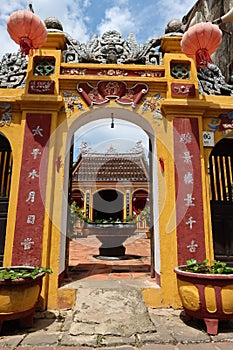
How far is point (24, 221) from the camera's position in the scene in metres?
3.76

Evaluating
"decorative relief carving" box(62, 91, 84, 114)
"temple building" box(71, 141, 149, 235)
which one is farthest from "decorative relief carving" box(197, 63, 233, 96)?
"temple building" box(71, 141, 149, 235)

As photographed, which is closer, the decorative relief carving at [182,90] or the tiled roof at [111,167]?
the decorative relief carving at [182,90]

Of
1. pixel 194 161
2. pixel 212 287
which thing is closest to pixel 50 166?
pixel 194 161

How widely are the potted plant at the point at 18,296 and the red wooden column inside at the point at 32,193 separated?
590 millimetres

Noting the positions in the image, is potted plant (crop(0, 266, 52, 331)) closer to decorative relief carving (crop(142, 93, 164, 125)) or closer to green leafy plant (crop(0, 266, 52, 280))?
green leafy plant (crop(0, 266, 52, 280))

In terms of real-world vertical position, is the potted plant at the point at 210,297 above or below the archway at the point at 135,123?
below

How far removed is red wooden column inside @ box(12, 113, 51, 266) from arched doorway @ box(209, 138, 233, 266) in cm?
284

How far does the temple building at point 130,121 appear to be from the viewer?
377cm

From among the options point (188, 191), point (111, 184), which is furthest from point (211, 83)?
point (111, 184)

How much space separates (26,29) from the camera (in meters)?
3.76

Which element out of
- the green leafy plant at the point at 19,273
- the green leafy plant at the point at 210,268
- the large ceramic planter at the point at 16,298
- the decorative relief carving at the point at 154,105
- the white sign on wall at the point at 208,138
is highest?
the decorative relief carving at the point at 154,105

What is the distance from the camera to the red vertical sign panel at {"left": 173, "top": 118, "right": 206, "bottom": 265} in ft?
12.5

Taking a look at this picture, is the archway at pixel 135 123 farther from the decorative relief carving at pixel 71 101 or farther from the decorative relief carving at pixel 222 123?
the decorative relief carving at pixel 222 123

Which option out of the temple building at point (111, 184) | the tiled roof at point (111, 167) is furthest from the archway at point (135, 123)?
the tiled roof at point (111, 167)
